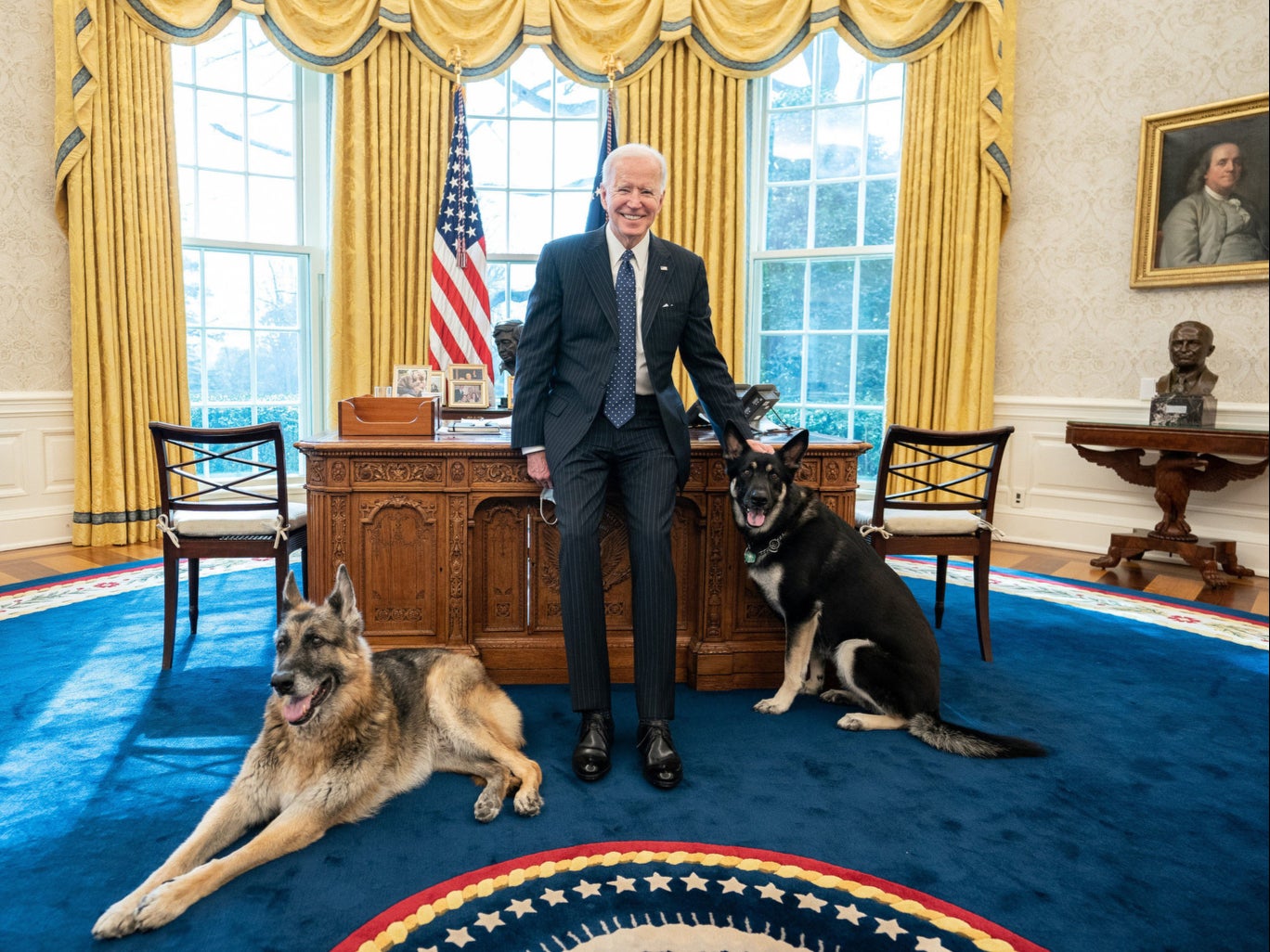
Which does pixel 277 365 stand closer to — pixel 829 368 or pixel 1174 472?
pixel 829 368

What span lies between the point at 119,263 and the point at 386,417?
333 cm

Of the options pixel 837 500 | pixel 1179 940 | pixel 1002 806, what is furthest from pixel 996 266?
pixel 1179 940

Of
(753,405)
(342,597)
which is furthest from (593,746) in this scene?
(753,405)

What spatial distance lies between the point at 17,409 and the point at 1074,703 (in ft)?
18.3

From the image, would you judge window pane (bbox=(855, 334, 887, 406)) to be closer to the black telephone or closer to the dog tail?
the black telephone

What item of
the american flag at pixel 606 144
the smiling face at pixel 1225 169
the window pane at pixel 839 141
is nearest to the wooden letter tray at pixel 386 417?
the american flag at pixel 606 144

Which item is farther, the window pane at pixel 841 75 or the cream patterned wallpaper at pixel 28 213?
the window pane at pixel 841 75

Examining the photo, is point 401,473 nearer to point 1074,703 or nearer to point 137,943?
point 137,943

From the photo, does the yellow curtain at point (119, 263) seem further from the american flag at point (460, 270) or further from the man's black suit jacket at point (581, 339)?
the man's black suit jacket at point (581, 339)

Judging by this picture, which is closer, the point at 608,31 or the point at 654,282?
the point at 654,282

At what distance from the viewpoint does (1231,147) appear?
190 inches

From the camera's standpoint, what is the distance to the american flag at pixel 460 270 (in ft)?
18.0

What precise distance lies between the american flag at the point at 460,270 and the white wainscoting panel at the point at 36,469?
2.25m

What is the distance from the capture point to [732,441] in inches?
105
